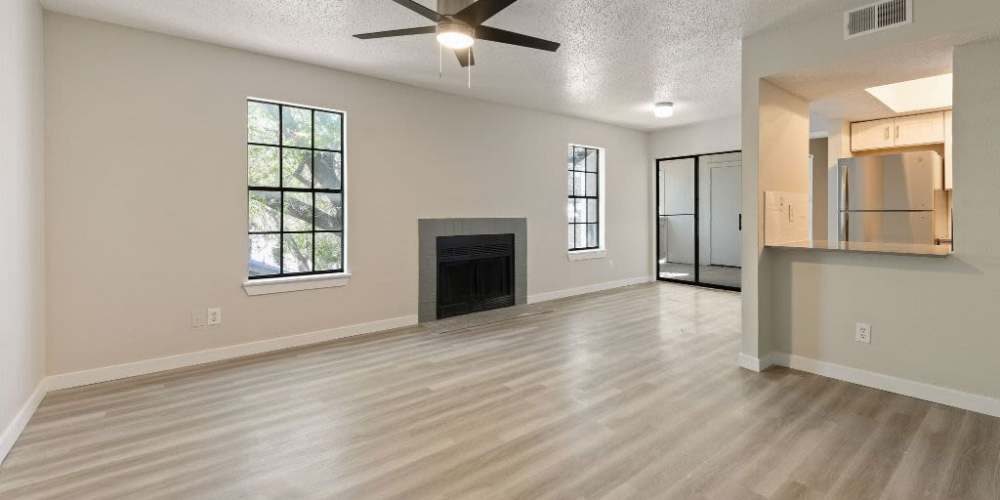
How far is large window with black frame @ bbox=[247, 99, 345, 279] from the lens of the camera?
4348 millimetres

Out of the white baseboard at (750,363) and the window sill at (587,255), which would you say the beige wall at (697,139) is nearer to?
the window sill at (587,255)

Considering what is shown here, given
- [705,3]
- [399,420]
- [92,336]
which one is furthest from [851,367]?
[92,336]

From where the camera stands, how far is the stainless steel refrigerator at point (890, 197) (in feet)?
16.1

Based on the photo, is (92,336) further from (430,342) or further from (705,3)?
(705,3)

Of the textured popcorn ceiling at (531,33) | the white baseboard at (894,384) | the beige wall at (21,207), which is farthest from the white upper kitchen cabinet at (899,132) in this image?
the beige wall at (21,207)

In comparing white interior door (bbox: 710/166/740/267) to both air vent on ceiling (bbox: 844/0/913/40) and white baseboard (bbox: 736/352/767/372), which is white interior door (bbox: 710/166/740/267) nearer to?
white baseboard (bbox: 736/352/767/372)

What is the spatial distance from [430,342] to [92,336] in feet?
8.08

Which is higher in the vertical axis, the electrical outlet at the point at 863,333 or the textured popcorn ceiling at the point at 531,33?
the textured popcorn ceiling at the point at 531,33

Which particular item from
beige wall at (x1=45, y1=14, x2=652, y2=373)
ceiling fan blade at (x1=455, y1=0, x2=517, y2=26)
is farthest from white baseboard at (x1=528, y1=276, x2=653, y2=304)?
ceiling fan blade at (x1=455, y1=0, x2=517, y2=26)

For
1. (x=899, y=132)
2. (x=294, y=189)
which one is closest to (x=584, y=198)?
(x=899, y=132)

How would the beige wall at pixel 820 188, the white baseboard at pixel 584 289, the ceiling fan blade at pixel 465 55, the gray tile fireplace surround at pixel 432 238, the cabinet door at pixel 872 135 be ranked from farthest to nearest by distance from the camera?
1. the beige wall at pixel 820 188
2. the white baseboard at pixel 584 289
3. the cabinet door at pixel 872 135
4. the gray tile fireplace surround at pixel 432 238
5. the ceiling fan blade at pixel 465 55

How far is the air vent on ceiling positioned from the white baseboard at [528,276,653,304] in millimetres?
4256

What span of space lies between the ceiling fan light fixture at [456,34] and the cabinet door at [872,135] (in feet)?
16.6

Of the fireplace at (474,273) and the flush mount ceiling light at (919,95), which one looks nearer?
the flush mount ceiling light at (919,95)
